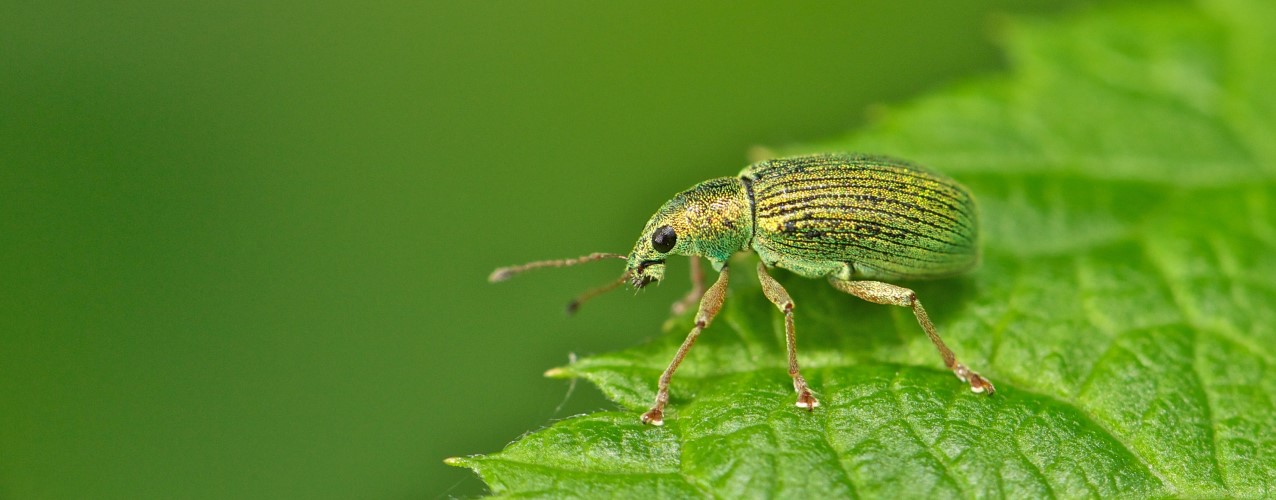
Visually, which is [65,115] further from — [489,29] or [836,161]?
[836,161]

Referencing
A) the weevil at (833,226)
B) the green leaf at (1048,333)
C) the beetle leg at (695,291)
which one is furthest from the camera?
the beetle leg at (695,291)

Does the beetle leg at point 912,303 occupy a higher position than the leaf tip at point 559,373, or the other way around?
the leaf tip at point 559,373

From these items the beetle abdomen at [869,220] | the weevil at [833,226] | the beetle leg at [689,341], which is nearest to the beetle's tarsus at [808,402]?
the beetle leg at [689,341]

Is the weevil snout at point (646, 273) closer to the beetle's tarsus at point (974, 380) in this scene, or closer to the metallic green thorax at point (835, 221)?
the metallic green thorax at point (835, 221)

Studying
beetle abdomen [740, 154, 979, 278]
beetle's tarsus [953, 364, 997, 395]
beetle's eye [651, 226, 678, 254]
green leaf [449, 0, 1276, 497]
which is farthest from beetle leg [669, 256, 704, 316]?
beetle's tarsus [953, 364, 997, 395]

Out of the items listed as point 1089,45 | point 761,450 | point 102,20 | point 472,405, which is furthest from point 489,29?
point 761,450

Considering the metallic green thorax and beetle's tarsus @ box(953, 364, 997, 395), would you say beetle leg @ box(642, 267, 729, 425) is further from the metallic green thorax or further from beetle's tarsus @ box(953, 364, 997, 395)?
beetle's tarsus @ box(953, 364, 997, 395)

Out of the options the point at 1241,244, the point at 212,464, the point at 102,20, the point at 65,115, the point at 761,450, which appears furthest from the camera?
the point at 102,20
